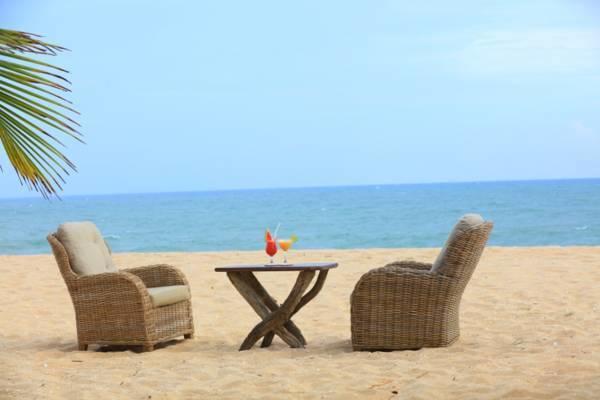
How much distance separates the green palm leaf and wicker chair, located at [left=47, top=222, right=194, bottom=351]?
3.44 meters

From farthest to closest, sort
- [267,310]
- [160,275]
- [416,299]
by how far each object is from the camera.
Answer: [160,275] → [267,310] → [416,299]

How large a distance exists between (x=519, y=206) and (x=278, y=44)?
13.4 meters

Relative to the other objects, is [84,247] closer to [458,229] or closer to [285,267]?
[285,267]

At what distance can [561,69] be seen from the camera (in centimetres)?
2230

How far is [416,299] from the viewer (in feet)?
18.4

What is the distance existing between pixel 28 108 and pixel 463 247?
3.42m

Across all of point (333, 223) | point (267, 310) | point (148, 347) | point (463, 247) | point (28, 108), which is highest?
point (28, 108)

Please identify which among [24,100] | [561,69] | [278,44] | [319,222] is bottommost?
[319,222]

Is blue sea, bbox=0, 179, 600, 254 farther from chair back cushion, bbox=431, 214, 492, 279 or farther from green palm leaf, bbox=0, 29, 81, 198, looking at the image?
green palm leaf, bbox=0, 29, 81, 198

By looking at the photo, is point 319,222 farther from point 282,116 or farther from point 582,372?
point 582,372

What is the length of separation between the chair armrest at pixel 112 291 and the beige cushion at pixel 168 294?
66 mm

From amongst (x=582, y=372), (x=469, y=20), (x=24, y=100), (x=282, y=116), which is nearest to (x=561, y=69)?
(x=469, y=20)

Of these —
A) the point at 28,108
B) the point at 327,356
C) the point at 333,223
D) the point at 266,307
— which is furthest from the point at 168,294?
the point at 333,223

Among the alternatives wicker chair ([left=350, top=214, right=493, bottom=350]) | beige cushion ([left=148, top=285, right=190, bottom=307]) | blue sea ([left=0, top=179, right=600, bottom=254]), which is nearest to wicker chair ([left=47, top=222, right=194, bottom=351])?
beige cushion ([left=148, top=285, right=190, bottom=307])
